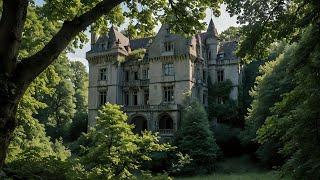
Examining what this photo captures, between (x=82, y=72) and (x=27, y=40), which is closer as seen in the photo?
(x=27, y=40)

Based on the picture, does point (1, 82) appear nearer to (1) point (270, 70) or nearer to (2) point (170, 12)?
(2) point (170, 12)

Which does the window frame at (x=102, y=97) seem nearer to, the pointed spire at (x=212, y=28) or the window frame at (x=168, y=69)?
the window frame at (x=168, y=69)

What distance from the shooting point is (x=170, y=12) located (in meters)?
7.87

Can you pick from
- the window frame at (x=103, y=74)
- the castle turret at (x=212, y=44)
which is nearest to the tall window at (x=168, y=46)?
the castle turret at (x=212, y=44)

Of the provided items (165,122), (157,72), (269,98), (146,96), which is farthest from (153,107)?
(269,98)

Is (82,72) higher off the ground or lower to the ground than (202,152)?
higher

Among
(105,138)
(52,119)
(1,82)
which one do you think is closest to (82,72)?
(52,119)

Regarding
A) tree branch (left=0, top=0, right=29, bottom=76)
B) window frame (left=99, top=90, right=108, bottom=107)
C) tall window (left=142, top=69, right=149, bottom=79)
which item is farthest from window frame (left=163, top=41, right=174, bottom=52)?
tree branch (left=0, top=0, right=29, bottom=76)

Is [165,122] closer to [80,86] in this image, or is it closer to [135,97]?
[135,97]

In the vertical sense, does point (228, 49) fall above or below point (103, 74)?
above

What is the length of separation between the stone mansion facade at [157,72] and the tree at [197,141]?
12.8 feet

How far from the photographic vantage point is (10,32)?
16.5ft

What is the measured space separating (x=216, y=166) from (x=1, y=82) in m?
29.0

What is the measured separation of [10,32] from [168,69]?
34486 mm
